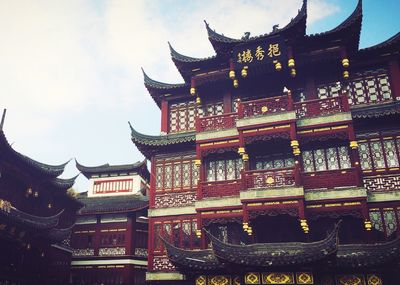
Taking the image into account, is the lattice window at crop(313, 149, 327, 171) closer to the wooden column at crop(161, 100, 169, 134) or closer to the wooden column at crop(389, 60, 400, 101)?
the wooden column at crop(389, 60, 400, 101)

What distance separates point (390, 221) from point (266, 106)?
7432 millimetres

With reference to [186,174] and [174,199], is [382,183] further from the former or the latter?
[174,199]

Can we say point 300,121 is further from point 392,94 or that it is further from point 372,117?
point 392,94

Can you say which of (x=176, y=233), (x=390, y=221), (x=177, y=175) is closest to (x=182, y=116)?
(x=177, y=175)

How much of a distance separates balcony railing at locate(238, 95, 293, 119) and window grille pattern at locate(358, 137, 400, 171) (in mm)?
3921

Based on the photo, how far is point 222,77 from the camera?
803 inches

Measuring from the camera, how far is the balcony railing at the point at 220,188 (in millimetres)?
17812

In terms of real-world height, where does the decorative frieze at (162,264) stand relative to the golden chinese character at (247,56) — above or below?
below

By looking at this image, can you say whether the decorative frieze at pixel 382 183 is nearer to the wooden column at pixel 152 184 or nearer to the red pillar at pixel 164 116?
the wooden column at pixel 152 184

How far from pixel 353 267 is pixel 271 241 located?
14.7ft

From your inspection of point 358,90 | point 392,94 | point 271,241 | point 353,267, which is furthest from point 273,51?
point 353,267

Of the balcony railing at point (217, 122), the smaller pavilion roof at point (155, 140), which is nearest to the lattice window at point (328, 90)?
the balcony railing at point (217, 122)

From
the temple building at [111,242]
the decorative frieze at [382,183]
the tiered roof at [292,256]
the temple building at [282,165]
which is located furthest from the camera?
the temple building at [111,242]

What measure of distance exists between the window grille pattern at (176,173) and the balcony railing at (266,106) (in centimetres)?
382
